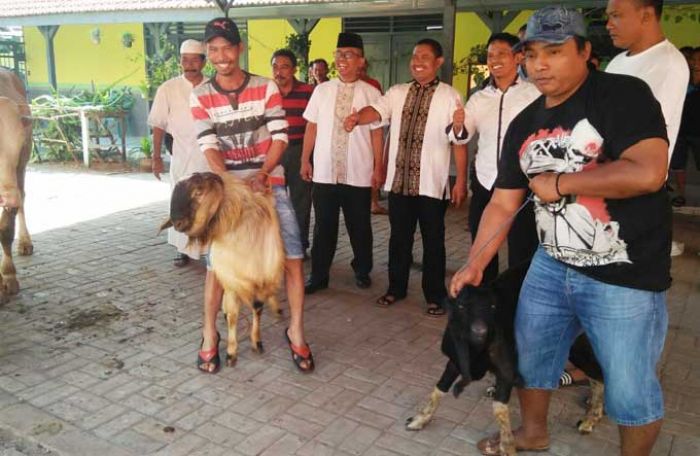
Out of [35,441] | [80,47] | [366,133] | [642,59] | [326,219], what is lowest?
[35,441]

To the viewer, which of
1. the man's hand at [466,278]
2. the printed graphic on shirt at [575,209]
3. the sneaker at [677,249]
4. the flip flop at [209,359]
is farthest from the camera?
the sneaker at [677,249]

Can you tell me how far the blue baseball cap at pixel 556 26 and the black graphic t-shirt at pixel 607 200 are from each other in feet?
0.61

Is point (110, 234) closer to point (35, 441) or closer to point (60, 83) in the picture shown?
point (35, 441)

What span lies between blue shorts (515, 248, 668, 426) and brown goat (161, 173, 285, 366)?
154cm

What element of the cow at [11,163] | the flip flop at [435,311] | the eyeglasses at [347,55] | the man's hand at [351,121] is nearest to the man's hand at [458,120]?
the man's hand at [351,121]

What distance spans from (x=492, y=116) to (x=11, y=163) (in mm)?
3469

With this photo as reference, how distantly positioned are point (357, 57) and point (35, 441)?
137 inches

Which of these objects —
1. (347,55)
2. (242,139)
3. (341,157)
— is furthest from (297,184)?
(242,139)

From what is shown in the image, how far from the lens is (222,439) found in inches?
119

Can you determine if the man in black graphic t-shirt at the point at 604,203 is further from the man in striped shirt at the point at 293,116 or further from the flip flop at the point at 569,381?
the man in striped shirt at the point at 293,116

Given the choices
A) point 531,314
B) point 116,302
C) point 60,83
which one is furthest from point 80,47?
point 531,314

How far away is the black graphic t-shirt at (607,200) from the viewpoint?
6.81 ft

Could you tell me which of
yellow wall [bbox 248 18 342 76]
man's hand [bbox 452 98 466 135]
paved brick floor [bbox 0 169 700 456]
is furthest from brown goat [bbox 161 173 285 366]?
yellow wall [bbox 248 18 342 76]

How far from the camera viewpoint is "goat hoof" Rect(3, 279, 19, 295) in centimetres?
495
